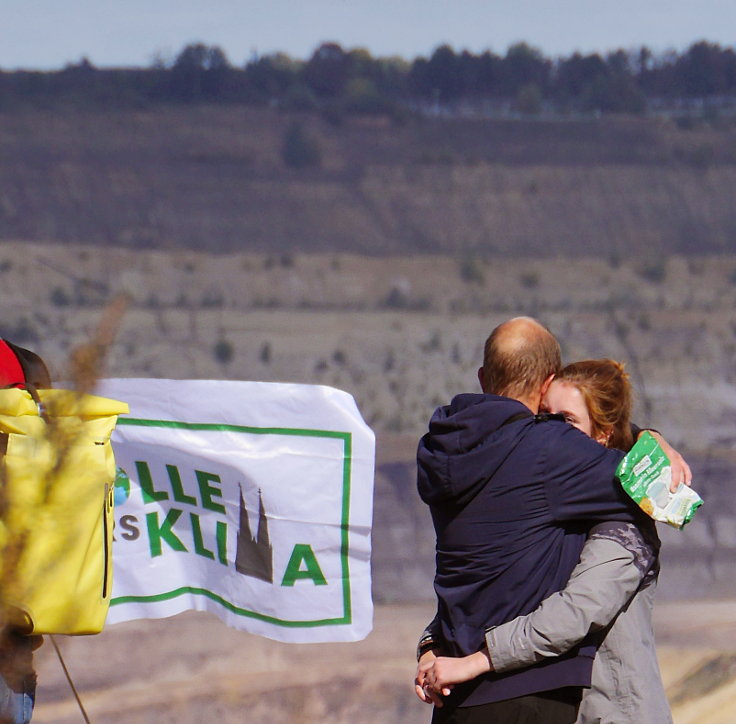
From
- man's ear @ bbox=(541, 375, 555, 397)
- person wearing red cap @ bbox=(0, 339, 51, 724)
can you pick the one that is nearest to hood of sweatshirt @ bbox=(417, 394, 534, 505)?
man's ear @ bbox=(541, 375, 555, 397)

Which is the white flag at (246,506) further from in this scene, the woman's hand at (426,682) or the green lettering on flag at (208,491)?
the woman's hand at (426,682)

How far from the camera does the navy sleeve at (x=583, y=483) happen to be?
7.30 feet

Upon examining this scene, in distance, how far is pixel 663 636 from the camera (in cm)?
1062

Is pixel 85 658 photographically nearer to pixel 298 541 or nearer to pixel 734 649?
pixel 734 649

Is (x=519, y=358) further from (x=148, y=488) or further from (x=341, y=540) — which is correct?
(x=148, y=488)

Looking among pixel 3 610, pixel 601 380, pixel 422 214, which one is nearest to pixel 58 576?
pixel 3 610

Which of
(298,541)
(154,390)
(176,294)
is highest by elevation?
(154,390)

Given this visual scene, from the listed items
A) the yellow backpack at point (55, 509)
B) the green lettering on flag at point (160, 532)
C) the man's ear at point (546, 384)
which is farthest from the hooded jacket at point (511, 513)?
the green lettering on flag at point (160, 532)

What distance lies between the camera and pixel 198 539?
3715 mm

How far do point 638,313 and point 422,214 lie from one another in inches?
354

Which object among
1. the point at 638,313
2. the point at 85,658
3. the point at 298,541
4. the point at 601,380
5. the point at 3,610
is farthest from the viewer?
the point at 638,313

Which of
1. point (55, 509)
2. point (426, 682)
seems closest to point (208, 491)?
point (426, 682)

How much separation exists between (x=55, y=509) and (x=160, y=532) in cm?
213

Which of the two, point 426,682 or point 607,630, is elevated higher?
point 607,630
